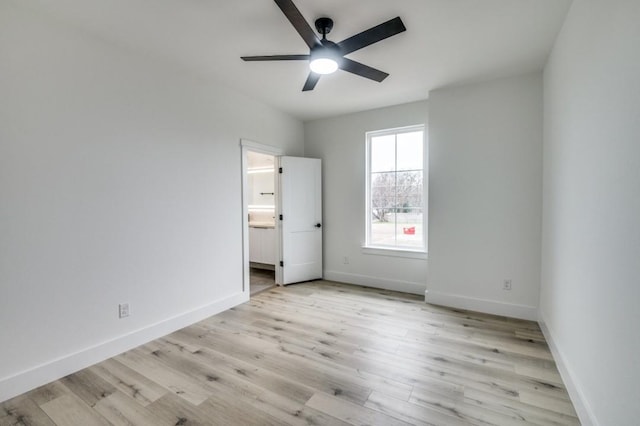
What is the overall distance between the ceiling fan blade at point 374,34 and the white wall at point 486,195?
1.87m

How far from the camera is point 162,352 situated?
2.50 metres

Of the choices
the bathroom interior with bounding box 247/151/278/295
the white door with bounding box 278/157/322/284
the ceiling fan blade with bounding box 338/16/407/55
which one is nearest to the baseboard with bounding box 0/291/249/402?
the bathroom interior with bounding box 247/151/278/295

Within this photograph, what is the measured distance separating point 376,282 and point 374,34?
3.34 m

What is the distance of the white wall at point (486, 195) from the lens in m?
3.09

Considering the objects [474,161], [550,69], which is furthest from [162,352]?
[550,69]

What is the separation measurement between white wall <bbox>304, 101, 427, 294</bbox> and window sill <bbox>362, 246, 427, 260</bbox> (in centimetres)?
6

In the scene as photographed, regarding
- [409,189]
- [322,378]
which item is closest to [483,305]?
[409,189]

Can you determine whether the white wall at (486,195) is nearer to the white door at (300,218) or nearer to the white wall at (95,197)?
the white door at (300,218)

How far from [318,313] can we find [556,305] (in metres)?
2.25

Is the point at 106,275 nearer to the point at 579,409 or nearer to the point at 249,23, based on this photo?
the point at 249,23

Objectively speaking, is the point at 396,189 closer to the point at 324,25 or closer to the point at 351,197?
the point at 351,197

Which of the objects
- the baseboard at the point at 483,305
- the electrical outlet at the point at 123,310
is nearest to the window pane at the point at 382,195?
the baseboard at the point at 483,305

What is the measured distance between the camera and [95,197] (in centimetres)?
232

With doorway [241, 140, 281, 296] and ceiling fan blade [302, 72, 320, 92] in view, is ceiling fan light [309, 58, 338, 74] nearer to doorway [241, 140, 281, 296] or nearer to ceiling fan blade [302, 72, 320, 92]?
ceiling fan blade [302, 72, 320, 92]
